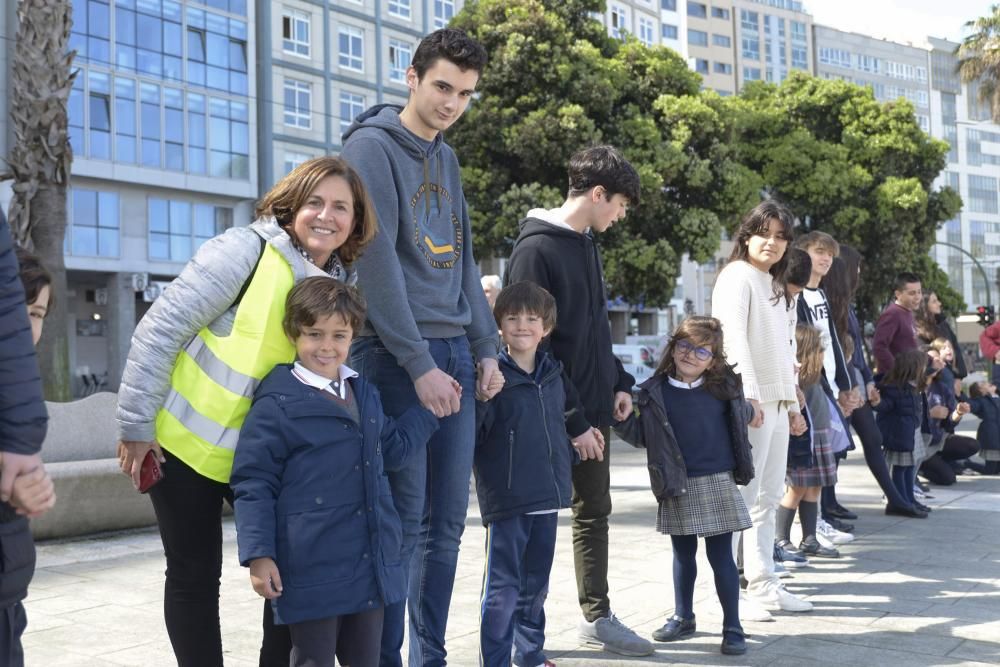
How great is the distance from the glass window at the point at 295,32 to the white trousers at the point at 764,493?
32.8 m

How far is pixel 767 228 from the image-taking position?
18.3 ft

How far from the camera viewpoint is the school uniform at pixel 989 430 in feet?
39.3

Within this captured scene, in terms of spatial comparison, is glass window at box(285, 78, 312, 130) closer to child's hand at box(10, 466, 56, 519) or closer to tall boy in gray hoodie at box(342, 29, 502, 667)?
tall boy in gray hoodie at box(342, 29, 502, 667)

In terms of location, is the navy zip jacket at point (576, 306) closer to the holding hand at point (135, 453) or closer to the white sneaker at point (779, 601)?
the white sneaker at point (779, 601)

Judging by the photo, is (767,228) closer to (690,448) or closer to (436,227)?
(690,448)

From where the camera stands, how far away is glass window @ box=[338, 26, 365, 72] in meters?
37.6

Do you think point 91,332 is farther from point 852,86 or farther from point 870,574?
point 870,574

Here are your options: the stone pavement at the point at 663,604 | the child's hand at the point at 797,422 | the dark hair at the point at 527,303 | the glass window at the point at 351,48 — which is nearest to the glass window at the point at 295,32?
the glass window at the point at 351,48

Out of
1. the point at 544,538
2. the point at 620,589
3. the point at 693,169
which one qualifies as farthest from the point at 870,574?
the point at 693,169

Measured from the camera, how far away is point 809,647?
4.77m

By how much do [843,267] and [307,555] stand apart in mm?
5750

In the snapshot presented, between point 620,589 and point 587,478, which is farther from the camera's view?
point 620,589

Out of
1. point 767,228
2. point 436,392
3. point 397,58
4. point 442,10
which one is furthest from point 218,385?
point 442,10

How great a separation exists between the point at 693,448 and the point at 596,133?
72.4 feet
